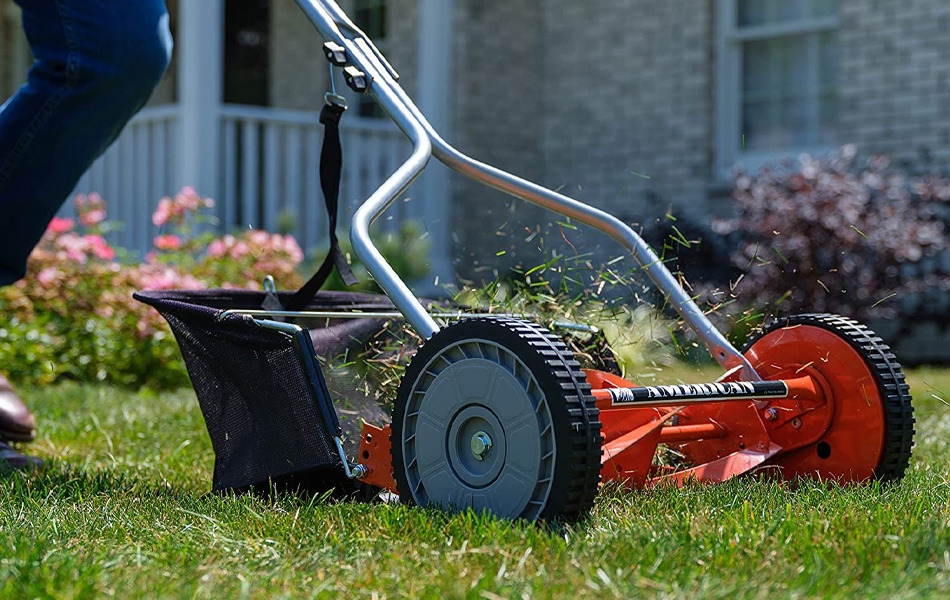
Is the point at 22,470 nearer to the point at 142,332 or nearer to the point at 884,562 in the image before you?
the point at 884,562

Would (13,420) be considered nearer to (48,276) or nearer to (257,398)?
(257,398)

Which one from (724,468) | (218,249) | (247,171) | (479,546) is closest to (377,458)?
(479,546)

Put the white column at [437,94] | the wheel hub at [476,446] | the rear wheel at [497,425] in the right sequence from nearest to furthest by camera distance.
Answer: the rear wheel at [497,425] < the wheel hub at [476,446] < the white column at [437,94]

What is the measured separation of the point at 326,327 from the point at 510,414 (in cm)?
106

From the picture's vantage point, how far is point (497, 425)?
2.02 meters

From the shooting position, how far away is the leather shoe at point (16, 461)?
9.47ft

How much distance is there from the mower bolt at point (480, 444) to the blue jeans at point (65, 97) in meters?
1.38

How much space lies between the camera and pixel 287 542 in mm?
1984

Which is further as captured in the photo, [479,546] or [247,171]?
[247,171]

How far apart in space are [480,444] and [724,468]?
70cm

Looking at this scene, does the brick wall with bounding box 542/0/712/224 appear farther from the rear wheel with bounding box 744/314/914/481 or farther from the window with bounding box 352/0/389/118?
the rear wheel with bounding box 744/314/914/481

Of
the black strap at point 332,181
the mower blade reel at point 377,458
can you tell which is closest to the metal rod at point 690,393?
the mower blade reel at point 377,458

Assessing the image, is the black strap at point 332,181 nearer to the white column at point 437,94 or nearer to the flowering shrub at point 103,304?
the flowering shrub at point 103,304

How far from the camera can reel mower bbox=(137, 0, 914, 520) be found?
77.4 inches
